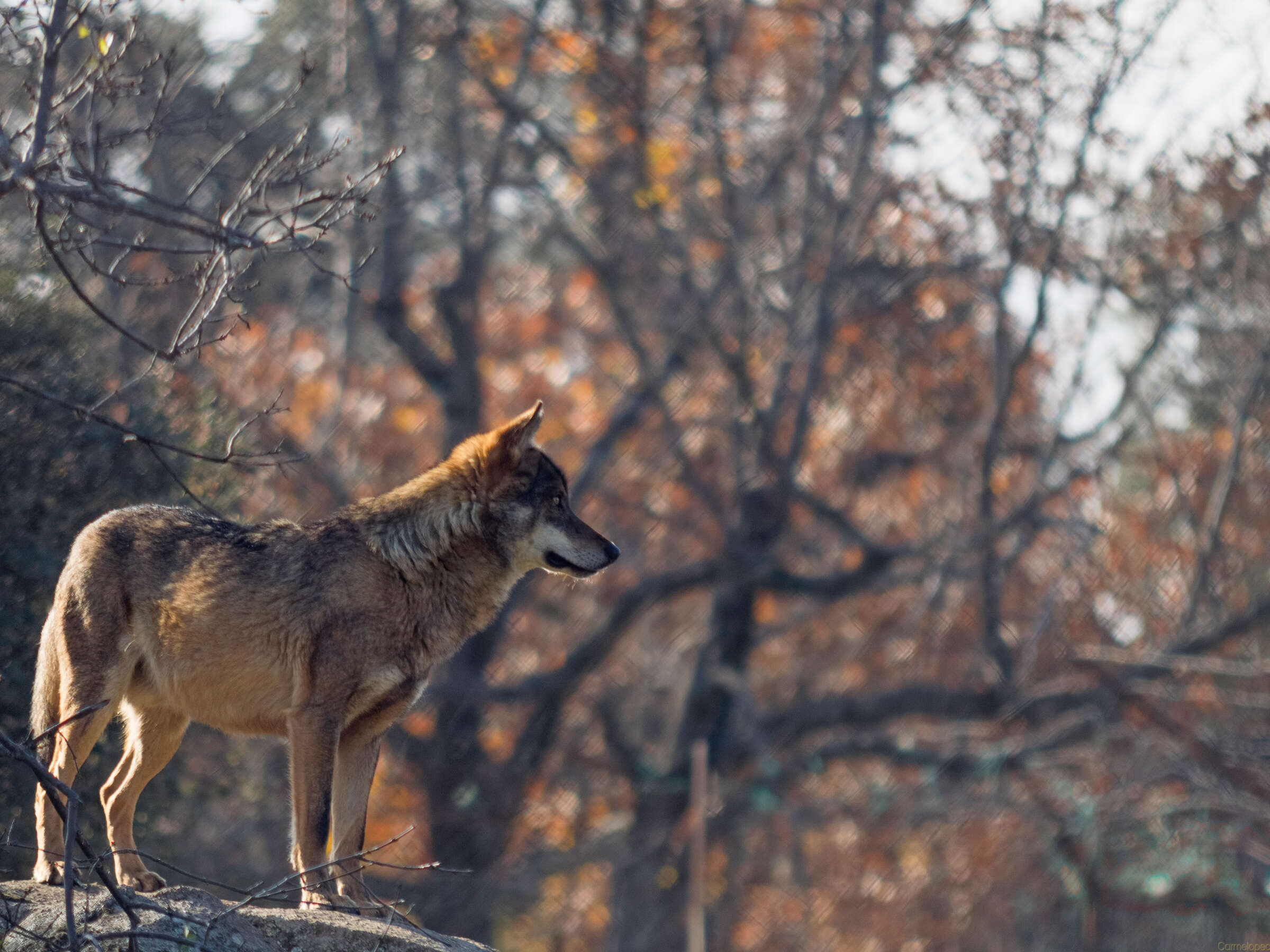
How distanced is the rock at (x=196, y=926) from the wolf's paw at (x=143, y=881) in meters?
0.06

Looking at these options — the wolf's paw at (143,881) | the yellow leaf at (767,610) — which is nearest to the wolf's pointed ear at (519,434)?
the wolf's paw at (143,881)

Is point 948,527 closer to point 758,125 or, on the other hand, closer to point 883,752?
point 883,752

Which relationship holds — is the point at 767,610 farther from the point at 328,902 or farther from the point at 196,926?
the point at 196,926

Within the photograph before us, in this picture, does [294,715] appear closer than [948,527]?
Yes

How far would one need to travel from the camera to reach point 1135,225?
1572cm

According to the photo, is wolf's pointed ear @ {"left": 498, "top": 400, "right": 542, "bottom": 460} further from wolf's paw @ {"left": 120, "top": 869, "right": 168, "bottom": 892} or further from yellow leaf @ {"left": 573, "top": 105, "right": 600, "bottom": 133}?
yellow leaf @ {"left": 573, "top": 105, "right": 600, "bottom": 133}

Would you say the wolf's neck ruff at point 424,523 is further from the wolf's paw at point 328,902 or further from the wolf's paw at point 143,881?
the wolf's paw at point 143,881

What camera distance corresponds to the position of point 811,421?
57.2ft

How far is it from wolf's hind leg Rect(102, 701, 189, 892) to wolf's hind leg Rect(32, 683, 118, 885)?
12.9 inches

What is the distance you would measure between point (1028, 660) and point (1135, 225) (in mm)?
4890

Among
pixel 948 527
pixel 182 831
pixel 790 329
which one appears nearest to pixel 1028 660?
pixel 948 527

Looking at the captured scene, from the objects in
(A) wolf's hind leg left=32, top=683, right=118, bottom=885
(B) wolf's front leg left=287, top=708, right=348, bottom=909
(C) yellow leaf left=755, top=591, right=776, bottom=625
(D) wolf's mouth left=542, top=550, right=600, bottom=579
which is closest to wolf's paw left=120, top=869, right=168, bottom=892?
(A) wolf's hind leg left=32, top=683, right=118, bottom=885

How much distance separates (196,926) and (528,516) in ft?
7.79

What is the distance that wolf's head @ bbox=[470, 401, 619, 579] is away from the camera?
21.9ft
